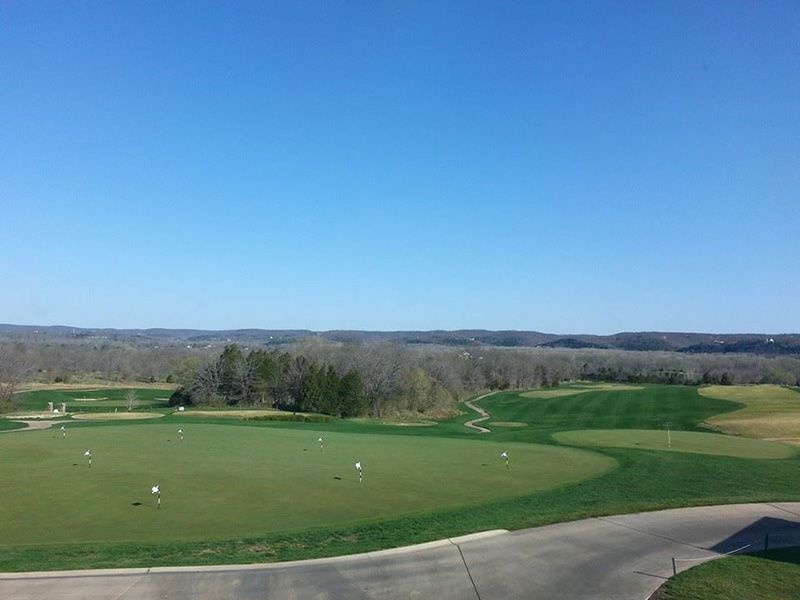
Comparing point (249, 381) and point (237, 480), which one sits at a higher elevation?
point (249, 381)

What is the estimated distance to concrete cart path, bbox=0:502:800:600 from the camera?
43.1 ft

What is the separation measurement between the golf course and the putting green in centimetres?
14

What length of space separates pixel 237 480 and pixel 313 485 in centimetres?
313

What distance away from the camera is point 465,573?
47.1 feet

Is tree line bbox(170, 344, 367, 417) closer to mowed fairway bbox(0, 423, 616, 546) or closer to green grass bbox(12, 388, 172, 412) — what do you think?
green grass bbox(12, 388, 172, 412)

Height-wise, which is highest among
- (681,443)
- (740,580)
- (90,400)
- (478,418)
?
(740,580)

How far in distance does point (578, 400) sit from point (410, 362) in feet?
83.3

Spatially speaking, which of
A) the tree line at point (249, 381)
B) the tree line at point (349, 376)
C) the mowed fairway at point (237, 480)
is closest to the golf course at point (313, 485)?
the mowed fairway at point (237, 480)

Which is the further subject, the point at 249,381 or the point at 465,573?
the point at 249,381

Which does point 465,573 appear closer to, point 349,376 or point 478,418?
point 478,418

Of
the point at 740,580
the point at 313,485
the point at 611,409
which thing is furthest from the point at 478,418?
the point at 740,580

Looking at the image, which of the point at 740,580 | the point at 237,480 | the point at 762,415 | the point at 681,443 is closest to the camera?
the point at 740,580

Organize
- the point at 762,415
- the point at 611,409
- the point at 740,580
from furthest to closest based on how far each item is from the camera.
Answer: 1. the point at 611,409
2. the point at 762,415
3. the point at 740,580

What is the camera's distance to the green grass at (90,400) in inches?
2899
